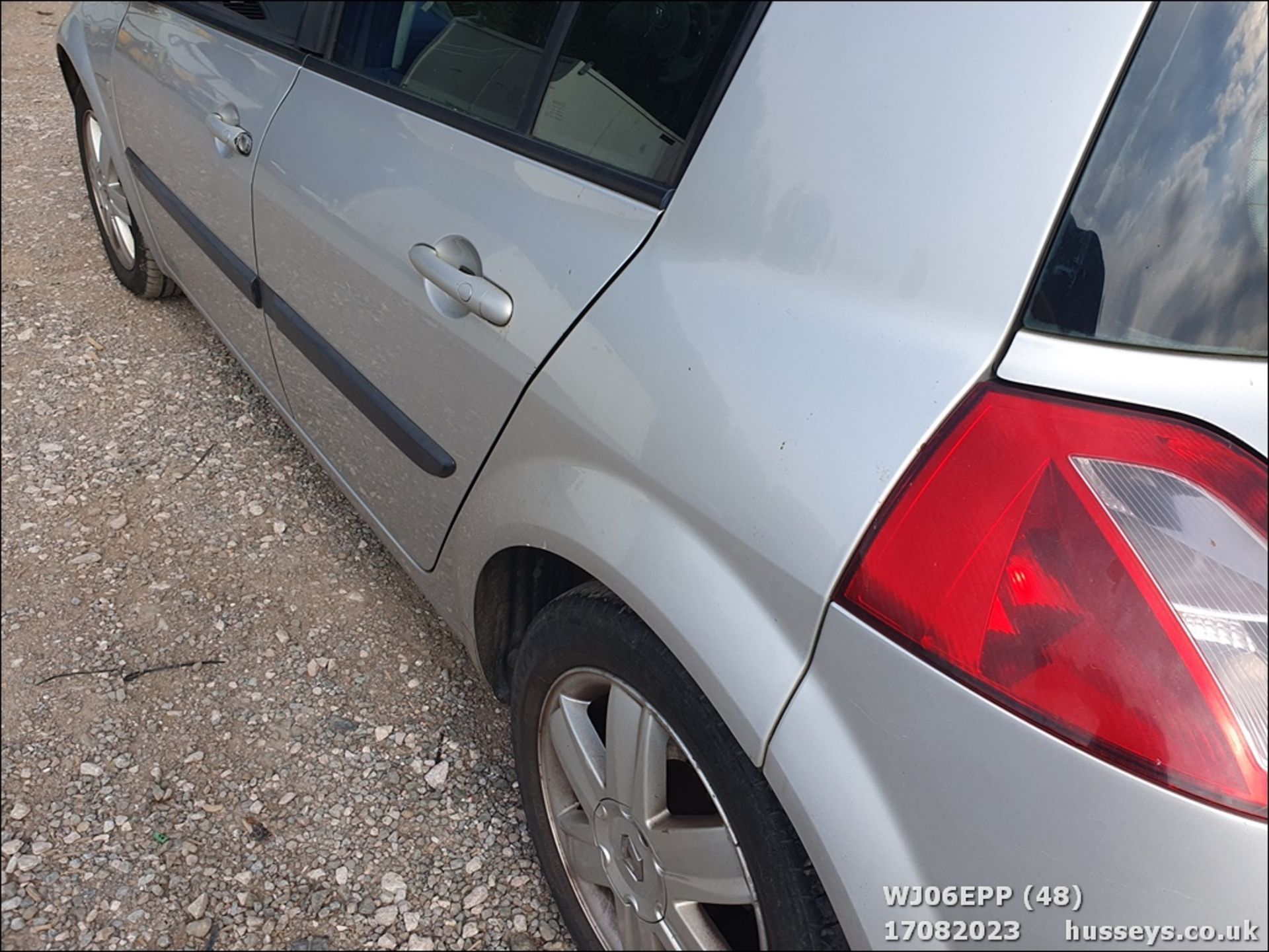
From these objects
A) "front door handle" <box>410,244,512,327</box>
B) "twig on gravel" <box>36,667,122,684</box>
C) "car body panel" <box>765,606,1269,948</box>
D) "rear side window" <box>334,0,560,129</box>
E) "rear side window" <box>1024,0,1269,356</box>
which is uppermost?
"rear side window" <box>1024,0,1269,356</box>

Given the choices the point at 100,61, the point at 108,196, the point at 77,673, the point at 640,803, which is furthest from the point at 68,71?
the point at 640,803

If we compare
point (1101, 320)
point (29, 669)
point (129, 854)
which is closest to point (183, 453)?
point (29, 669)

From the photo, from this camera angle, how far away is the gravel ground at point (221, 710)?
1.78m

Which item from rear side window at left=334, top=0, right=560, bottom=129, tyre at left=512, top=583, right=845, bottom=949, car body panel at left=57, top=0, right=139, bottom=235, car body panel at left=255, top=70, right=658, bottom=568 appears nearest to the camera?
tyre at left=512, top=583, right=845, bottom=949

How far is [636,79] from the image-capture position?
4.41ft

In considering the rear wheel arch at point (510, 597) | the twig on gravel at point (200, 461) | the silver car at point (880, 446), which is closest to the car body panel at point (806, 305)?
the silver car at point (880, 446)

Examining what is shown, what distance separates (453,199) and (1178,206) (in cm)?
102

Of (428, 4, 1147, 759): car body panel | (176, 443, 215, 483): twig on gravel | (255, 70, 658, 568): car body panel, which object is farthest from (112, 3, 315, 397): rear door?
(428, 4, 1147, 759): car body panel

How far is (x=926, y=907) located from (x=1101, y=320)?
0.58 m

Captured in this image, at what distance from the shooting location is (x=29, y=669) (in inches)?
88.0

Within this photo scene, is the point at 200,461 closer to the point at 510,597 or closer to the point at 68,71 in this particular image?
the point at 510,597

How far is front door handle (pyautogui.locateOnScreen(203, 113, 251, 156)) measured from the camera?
2.14 metres

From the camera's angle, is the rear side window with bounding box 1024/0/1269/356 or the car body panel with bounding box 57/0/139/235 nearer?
the rear side window with bounding box 1024/0/1269/356

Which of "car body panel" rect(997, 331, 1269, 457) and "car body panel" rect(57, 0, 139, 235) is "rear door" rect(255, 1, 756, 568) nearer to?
"car body panel" rect(997, 331, 1269, 457)
